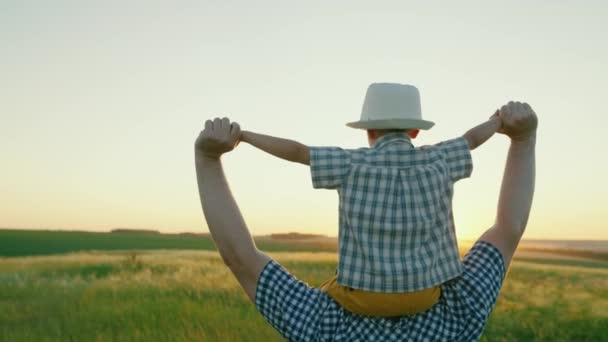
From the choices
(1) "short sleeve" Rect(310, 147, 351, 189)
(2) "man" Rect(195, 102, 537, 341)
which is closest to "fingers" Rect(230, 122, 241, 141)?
(2) "man" Rect(195, 102, 537, 341)

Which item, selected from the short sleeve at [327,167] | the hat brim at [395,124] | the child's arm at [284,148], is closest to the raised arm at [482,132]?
the hat brim at [395,124]

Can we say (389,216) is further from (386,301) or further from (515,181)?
(515,181)

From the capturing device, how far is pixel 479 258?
382cm

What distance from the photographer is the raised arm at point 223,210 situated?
11.7ft

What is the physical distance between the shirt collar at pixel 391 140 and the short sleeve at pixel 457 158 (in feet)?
0.49

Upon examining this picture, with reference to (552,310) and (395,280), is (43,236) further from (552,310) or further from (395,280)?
(395,280)

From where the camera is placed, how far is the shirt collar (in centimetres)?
348

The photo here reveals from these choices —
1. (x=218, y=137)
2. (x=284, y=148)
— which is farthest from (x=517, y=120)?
(x=218, y=137)

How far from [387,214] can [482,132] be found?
0.78m

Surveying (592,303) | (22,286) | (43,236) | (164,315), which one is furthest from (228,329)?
(43,236)

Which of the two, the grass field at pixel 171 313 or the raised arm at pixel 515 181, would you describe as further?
the grass field at pixel 171 313

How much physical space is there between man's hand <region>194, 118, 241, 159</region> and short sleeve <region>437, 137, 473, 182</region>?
2.93 feet

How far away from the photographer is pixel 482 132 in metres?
3.79

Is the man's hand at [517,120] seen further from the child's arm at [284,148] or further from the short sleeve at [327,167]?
the child's arm at [284,148]
